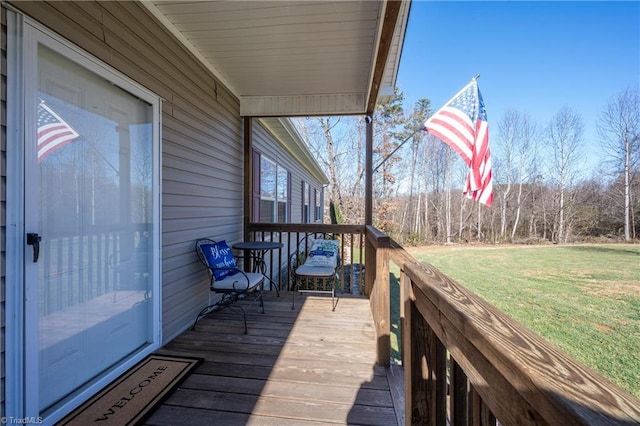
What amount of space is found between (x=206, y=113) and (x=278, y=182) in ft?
12.2

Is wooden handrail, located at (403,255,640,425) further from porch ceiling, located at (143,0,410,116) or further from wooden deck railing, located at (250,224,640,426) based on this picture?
porch ceiling, located at (143,0,410,116)

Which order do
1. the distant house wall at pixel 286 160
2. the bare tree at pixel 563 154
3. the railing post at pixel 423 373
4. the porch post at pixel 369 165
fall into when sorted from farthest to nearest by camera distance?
1. the bare tree at pixel 563 154
2. the distant house wall at pixel 286 160
3. the porch post at pixel 369 165
4. the railing post at pixel 423 373

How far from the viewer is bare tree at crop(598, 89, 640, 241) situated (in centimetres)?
1278

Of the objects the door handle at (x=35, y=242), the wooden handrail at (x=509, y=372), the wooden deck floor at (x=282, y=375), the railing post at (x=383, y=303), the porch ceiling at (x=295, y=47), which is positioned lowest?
the wooden deck floor at (x=282, y=375)

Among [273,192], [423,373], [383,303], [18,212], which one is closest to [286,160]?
[273,192]

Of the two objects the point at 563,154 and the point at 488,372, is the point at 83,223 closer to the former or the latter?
the point at 488,372

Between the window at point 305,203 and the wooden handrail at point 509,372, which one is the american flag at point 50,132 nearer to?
the wooden handrail at point 509,372

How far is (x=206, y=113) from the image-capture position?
3.30m

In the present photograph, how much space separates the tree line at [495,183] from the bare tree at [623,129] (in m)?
0.34

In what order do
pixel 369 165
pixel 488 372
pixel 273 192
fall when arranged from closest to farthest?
pixel 488 372, pixel 369 165, pixel 273 192

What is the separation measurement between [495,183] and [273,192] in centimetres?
1545

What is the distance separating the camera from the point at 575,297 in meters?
5.95

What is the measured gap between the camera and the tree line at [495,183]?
15102 mm

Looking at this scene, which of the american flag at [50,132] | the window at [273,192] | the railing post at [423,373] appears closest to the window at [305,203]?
the window at [273,192]
